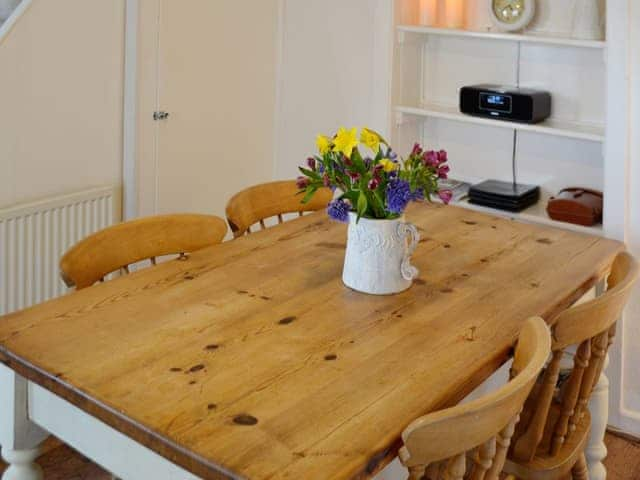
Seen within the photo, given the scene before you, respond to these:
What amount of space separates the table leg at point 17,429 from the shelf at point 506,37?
2.21 metres

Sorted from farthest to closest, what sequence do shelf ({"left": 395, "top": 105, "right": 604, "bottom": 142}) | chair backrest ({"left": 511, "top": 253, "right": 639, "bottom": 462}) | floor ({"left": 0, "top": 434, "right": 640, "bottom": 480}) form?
shelf ({"left": 395, "top": 105, "right": 604, "bottom": 142})
floor ({"left": 0, "top": 434, "right": 640, "bottom": 480})
chair backrest ({"left": 511, "top": 253, "right": 639, "bottom": 462})

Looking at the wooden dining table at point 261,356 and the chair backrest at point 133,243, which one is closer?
the wooden dining table at point 261,356

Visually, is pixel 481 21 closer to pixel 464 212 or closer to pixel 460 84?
pixel 460 84

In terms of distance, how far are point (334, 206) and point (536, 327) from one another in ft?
1.79

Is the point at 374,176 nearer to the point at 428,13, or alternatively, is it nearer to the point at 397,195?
the point at 397,195

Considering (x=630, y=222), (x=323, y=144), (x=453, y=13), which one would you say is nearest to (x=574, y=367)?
(x=323, y=144)

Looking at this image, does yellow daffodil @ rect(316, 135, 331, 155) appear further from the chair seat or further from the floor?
the floor

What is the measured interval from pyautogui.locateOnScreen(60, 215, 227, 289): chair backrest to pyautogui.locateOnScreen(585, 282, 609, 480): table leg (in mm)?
1124

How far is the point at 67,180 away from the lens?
3.53 meters

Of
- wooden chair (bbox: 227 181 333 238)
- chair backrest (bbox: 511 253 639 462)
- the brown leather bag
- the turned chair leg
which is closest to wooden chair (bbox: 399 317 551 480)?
chair backrest (bbox: 511 253 639 462)

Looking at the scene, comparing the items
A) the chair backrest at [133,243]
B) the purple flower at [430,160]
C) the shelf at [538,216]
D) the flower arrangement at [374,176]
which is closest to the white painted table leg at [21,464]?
the chair backrest at [133,243]

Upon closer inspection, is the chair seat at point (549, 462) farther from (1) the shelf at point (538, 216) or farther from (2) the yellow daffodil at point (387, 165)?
(1) the shelf at point (538, 216)

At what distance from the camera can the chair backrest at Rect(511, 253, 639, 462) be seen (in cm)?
219

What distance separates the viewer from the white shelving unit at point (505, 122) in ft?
11.8
